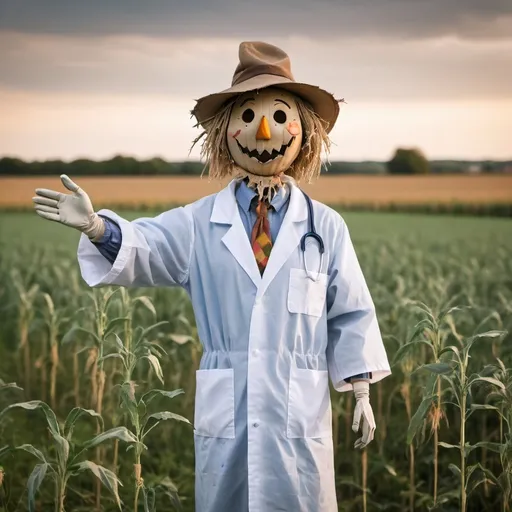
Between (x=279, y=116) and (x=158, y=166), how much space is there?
395 cm

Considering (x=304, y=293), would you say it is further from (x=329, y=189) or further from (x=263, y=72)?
(x=329, y=189)

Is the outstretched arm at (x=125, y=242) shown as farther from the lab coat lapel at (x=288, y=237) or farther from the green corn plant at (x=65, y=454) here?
the green corn plant at (x=65, y=454)

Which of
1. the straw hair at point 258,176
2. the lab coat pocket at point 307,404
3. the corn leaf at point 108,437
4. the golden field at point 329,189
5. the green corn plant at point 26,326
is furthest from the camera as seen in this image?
the golden field at point 329,189

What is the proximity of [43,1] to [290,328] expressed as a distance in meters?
4.23

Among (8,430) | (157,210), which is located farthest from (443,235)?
(8,430)

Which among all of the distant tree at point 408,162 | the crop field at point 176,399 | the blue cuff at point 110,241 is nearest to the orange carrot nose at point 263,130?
the blue cuff at point 110,241

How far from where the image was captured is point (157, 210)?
7461mm

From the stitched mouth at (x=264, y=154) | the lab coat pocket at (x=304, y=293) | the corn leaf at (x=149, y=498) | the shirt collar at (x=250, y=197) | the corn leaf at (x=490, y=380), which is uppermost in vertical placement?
the stitched mouth at (x=264, y=154)

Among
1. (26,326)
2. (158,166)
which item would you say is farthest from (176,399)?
(158,166)

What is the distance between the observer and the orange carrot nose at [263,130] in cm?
312

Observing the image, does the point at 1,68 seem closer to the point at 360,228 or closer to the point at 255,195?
the point at 360,228

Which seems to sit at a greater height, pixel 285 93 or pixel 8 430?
pixel 285 93

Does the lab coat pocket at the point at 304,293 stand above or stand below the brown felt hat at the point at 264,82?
below

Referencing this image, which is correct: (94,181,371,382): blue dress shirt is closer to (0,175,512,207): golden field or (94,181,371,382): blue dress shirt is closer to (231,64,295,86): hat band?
(231,64,295,86): hat band
